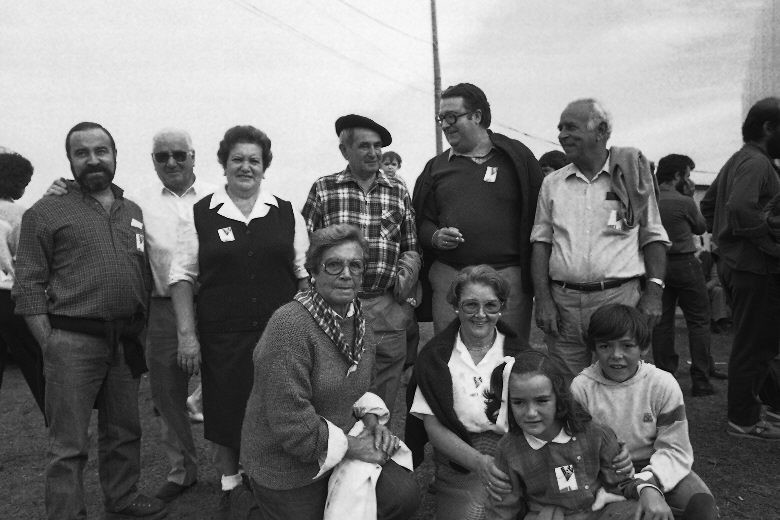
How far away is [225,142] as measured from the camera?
3414 mm

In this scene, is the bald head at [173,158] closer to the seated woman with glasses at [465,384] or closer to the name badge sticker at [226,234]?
the name badge sticker at [226,234]

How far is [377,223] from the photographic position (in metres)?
3.76

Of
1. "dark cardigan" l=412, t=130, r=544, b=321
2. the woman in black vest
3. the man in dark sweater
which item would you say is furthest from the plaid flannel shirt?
the man in dark sweater

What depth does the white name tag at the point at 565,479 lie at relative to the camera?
8.16 ft

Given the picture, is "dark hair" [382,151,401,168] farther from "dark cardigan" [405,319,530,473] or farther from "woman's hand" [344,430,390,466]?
"woman's hand" [344,430,390,466]

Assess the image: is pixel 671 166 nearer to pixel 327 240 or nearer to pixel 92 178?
pixel 327 240

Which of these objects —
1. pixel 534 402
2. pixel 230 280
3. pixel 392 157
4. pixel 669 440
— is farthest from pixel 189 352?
pixel 392 157

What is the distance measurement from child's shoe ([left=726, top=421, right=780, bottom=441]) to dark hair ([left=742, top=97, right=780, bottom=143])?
2.05 metres

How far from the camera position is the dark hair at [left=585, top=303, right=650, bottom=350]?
279 cm

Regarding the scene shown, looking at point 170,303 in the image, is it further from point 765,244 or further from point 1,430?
point 765,244

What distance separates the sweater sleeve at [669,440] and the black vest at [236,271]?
1.91m

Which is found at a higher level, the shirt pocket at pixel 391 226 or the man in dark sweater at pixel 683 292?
the shirt pocket at pixel 391 226

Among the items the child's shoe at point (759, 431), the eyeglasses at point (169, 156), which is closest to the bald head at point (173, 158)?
the eyeglasses at point (169, 156)

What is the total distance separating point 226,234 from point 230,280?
9.3 inches
